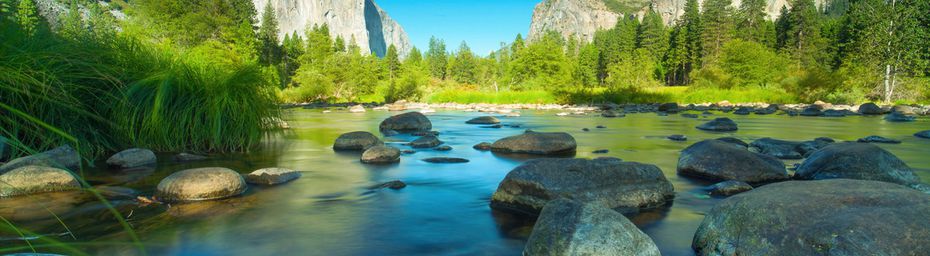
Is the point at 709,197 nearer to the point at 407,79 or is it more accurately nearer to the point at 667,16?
the point at 407,79

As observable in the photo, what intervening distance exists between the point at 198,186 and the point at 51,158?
79.0 inches

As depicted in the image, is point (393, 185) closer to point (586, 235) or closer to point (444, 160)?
point (444, 160)

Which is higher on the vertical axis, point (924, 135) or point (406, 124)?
point (406, 124)

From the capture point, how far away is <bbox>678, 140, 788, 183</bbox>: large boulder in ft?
20.4

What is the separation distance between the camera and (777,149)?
8.68 meters

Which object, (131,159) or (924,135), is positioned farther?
(924,135)

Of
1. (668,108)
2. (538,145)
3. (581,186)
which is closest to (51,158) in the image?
(581,186)

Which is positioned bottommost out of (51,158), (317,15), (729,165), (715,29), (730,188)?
(730,188)

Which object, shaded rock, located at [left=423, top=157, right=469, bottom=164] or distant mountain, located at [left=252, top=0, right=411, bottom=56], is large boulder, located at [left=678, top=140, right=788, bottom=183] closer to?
shaded rock, located at [left=423, top=157, right=469, bottom=164]

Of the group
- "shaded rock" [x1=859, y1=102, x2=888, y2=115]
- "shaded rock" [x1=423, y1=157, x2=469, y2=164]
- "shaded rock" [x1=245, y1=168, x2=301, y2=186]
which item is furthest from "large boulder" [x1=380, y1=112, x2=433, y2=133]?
"shaded rock" [x1=859, y1=102, x2=888, y2=115]

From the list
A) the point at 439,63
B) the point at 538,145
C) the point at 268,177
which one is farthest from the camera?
the point at 439,63

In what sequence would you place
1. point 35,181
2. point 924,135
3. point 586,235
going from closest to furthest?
1. point 586,235
2. point 35,181
3. point 924,135

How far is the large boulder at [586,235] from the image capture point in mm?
3264

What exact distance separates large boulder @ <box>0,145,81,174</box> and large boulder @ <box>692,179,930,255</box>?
20.3 ft
